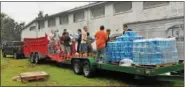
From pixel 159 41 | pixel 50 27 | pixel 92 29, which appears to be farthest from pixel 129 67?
pixel 50 27

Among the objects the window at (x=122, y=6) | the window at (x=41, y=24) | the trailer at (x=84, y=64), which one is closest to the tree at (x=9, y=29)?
the window at (x=41, y=24)

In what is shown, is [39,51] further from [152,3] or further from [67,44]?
[152,3]

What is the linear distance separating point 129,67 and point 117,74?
313 cm

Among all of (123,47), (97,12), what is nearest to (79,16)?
(97,12)

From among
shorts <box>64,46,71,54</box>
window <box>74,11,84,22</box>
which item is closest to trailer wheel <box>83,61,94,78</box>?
shorts <box>64,46,71,54</box>

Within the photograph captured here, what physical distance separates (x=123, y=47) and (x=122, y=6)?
409 inches

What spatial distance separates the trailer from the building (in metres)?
5.40

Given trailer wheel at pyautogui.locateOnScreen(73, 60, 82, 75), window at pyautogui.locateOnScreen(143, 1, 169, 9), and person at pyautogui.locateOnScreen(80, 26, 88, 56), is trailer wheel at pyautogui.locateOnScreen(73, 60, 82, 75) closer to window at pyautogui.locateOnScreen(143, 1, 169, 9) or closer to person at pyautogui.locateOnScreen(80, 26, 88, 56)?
person at pyautogui.locateOnScreen(80, 26, 88, 56)

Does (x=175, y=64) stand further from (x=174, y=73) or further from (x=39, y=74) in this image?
(x=39, y=74)

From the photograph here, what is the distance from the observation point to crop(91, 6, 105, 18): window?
2383 centimetres

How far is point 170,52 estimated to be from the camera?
10516 millimetres

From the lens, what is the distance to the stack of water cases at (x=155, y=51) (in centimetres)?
1019

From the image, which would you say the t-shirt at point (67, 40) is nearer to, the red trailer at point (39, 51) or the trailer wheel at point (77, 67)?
the red trailer at point (39, 51)

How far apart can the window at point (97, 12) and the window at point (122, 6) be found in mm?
1766
